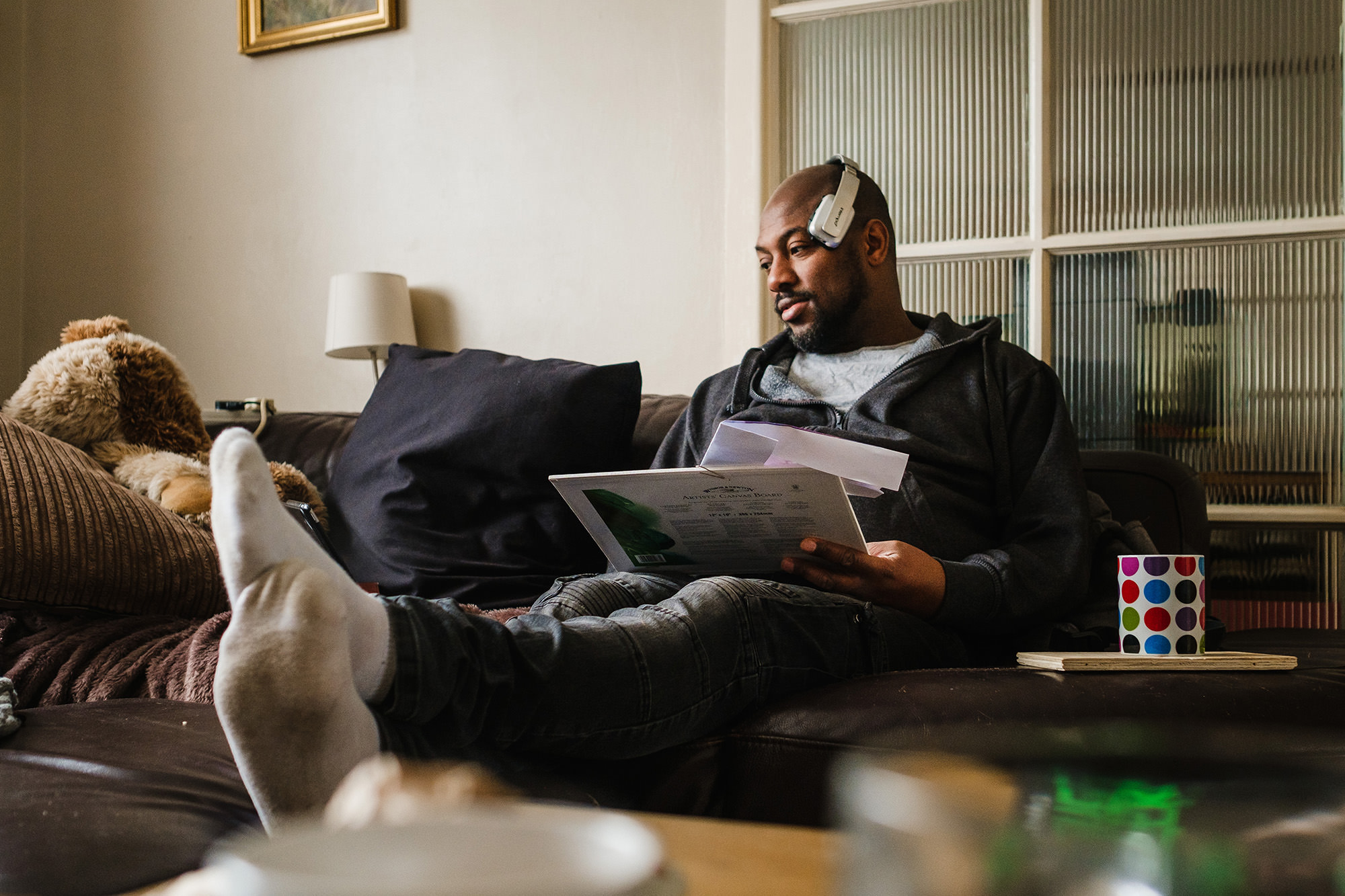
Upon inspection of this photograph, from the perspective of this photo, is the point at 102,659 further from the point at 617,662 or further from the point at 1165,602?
the point at 1165,602

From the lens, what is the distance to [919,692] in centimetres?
101

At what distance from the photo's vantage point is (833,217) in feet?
5.54

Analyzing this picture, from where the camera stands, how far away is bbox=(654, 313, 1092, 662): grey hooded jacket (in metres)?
1.31

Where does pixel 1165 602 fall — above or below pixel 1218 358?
below

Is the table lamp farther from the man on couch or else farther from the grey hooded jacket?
the grey hooded jacket

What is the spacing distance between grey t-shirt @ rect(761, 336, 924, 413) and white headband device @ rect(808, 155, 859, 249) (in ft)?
0.59

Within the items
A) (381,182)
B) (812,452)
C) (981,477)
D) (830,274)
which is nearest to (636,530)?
(812,452)

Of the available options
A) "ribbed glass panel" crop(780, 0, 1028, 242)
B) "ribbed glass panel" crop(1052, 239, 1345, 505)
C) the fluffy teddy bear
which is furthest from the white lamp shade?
"ribbed glass panel" crop(1052, 239, 1345, 505)

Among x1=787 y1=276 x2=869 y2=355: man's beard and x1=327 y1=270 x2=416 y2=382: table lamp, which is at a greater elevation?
x1=327 y1=270 x2=416 y2=382: table lamp

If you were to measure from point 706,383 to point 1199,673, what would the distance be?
0.91 meters

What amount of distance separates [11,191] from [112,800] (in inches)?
119

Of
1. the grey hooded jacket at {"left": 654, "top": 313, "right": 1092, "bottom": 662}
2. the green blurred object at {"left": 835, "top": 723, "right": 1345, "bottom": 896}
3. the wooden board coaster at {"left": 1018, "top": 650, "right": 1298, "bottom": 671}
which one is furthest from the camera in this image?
the grey hooded jacket at {"left": 654, "top": 313, "right": 1092, "bottom": 662}

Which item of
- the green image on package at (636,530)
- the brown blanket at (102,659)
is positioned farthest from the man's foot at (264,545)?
the green image on package at (636,530)

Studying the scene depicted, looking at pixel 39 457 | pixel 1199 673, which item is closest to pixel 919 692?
pixel 1199 673
